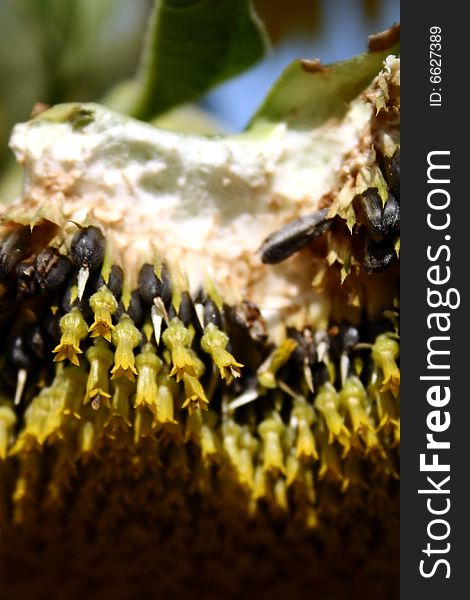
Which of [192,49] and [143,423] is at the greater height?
[192,49]

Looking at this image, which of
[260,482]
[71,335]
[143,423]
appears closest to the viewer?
[71,335]

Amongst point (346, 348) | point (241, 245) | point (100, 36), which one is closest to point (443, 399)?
point (346, 348)

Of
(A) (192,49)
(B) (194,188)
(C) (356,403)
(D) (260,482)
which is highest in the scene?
(A) (192,49)

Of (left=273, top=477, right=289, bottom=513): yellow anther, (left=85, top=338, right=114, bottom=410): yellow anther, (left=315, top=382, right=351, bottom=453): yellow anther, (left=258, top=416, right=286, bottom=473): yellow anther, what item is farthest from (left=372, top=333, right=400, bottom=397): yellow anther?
(left=85, top=338, right=114, bottom=410): yellow anther

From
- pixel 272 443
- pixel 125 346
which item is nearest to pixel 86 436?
pixel 125 346

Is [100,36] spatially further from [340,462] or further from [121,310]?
[340,462]

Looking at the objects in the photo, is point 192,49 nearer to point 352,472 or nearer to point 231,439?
point 231,439

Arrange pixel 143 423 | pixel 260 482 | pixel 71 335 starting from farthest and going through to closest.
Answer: pixel 260 482 < pixel 143 423 < pixel 71 335
